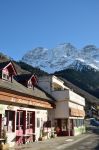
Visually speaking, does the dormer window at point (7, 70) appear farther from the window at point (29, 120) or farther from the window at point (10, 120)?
the window at point (29, 120)

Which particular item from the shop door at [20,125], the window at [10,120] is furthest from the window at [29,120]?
the window at [10,120]

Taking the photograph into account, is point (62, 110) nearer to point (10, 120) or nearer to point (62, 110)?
point (62, 110)

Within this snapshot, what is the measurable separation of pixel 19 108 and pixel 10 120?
1.93 m

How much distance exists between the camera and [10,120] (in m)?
31.5

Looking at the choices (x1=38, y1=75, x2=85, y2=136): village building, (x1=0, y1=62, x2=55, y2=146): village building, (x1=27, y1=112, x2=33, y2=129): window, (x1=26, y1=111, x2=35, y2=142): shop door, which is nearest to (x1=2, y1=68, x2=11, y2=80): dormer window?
(x1=0, y1=62, x2=55, y2=146): village building

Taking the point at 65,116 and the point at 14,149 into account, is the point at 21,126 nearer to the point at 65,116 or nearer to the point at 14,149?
the point at 14,149

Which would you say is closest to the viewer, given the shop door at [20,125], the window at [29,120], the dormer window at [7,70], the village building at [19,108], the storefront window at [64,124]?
the village building at [19,108]

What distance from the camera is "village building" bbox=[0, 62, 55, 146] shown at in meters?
29.9

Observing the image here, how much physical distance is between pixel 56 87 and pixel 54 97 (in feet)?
26.7

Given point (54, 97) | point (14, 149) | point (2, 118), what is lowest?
point (14, 149)

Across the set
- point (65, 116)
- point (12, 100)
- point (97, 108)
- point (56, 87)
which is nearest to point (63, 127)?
point (65, 116)

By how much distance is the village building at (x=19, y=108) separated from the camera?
98.2 feet

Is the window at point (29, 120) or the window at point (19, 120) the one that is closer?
the window at point (19, 120)

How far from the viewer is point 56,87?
182ft
